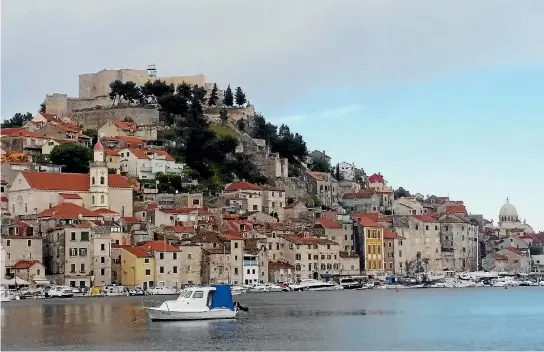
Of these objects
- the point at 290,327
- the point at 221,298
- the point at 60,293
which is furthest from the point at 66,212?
the point at 290,327

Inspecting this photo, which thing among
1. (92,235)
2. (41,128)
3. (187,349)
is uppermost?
(41,128)

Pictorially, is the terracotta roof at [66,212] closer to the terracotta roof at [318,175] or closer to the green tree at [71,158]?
the green tree at [71,158]

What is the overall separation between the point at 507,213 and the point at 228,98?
45.6 meters

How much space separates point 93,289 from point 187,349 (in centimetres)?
3662

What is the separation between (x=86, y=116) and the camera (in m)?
105

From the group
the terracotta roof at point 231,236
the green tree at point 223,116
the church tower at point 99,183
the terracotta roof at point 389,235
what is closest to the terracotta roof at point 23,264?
the church tower at point 99,183

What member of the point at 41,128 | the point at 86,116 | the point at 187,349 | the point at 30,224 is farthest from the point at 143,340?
the point at 86,116

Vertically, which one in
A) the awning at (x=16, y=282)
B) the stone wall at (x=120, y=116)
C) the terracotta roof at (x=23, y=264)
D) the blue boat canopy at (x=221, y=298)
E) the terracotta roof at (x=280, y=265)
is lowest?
the blue boat canopy at (x=221, y=298)

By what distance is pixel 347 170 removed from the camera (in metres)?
123

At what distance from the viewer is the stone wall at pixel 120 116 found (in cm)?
10369

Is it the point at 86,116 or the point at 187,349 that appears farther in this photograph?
the point at 86,116

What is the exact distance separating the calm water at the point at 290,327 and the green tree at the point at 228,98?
45.9 m

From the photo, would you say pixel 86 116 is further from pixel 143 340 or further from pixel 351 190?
pixel 143 340

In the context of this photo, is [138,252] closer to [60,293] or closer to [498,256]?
[60,293]
